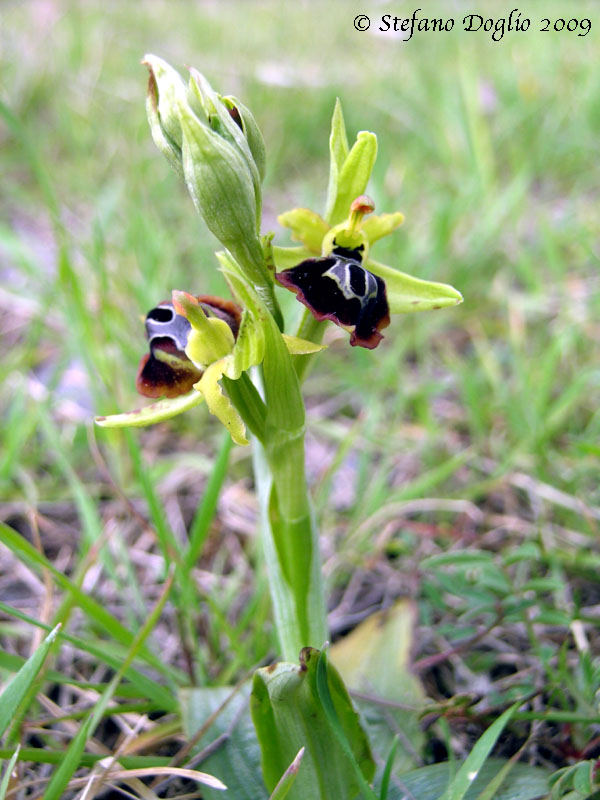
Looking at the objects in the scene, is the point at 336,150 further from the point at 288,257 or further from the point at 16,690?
the point at 16,690

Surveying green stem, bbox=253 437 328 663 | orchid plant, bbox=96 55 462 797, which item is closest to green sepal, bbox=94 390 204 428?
orchid plant, bbox=96 55 462 797

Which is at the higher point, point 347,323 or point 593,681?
point 347,323

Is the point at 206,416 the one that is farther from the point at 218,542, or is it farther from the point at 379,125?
the point at 379,125

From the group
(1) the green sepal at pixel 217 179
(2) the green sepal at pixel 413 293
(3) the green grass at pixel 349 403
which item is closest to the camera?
(1) the green sepal at pixel 217 179

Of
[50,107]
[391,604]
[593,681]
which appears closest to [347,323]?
[593,681]

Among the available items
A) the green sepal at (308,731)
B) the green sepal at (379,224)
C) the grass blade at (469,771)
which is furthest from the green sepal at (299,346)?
the grass blade at (469,771)

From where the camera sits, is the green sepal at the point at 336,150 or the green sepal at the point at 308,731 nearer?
the green sepal at the point at 308,731

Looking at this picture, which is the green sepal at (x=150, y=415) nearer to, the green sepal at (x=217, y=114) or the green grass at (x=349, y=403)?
the green grass at (x=349, y=403)

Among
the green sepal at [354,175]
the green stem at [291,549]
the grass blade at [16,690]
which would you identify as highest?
the green sepal at [354,175]
